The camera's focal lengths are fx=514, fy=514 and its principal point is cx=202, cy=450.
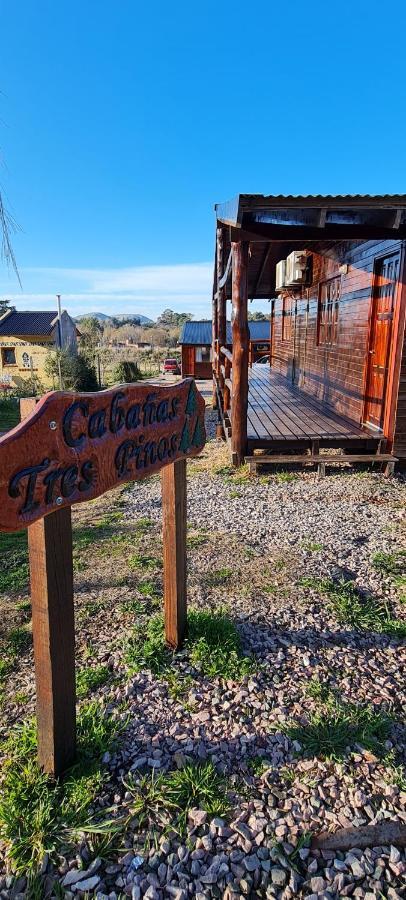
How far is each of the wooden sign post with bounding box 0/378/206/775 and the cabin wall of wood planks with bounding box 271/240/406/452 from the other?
16.1ft

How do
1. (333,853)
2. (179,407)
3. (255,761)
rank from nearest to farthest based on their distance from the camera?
1. (333,853)
2. (255,761)
3. (179,407)

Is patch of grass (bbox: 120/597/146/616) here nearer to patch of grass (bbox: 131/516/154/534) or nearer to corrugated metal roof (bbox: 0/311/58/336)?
patch of grass (bbox: 131/516/154/534)

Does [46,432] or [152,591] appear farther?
[152,591]

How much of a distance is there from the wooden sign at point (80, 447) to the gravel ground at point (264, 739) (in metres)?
1.17

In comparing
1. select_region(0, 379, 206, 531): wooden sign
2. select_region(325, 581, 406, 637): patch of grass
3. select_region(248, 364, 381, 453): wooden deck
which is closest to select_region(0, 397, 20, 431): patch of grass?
select_region(248, 364, 381, 453): wooden deck

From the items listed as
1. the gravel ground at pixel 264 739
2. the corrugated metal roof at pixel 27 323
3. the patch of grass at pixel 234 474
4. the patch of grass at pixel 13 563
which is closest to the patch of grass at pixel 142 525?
the gravel ground at pixel 264 739

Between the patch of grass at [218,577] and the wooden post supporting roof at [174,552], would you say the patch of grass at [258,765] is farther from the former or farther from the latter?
the patch of grass at [218,577]

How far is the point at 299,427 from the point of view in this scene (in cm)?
727

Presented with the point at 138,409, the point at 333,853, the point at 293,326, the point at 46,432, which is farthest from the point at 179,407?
the point at 293,326

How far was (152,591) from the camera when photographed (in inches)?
142

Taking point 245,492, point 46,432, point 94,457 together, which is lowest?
point 245,492

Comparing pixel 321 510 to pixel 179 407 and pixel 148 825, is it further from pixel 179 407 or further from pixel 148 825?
pixel 148 825

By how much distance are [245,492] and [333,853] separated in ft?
14.3

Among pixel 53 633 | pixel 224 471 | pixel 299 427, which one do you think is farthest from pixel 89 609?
pixel 299 427
